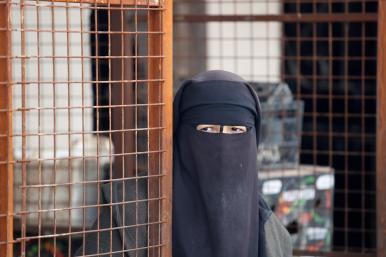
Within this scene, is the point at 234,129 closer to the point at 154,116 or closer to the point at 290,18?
the point at 154,116

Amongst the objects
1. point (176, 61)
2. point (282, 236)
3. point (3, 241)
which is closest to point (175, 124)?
point (282, 236)

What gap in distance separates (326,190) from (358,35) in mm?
1110

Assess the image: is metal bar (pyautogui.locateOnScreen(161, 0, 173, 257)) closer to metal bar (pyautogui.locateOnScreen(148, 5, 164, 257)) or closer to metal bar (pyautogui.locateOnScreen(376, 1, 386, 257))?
metal bar (pyautogui.locateOnScreen(148, 5, 164, 257))

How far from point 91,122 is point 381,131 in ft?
10.00

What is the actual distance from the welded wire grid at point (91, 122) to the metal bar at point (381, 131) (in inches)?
36.8

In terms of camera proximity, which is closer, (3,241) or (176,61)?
(3,241)

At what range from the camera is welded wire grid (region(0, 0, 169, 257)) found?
2.36 meters

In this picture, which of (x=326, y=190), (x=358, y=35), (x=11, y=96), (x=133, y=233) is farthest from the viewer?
(x=358, y=35)

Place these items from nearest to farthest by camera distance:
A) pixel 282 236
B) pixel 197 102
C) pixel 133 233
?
pixel 133 233 < pixel 197 102 < pixel 282 236

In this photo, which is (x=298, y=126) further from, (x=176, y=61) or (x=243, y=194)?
(x=243, y=194)

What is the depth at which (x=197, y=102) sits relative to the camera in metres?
2.94

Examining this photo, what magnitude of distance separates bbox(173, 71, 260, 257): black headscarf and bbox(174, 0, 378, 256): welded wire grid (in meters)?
1.63

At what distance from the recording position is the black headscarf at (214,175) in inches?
113

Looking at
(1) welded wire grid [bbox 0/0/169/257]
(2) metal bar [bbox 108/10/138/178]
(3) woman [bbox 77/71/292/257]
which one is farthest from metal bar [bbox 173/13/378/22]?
(3) woman [bbox 77/71/292/257]
